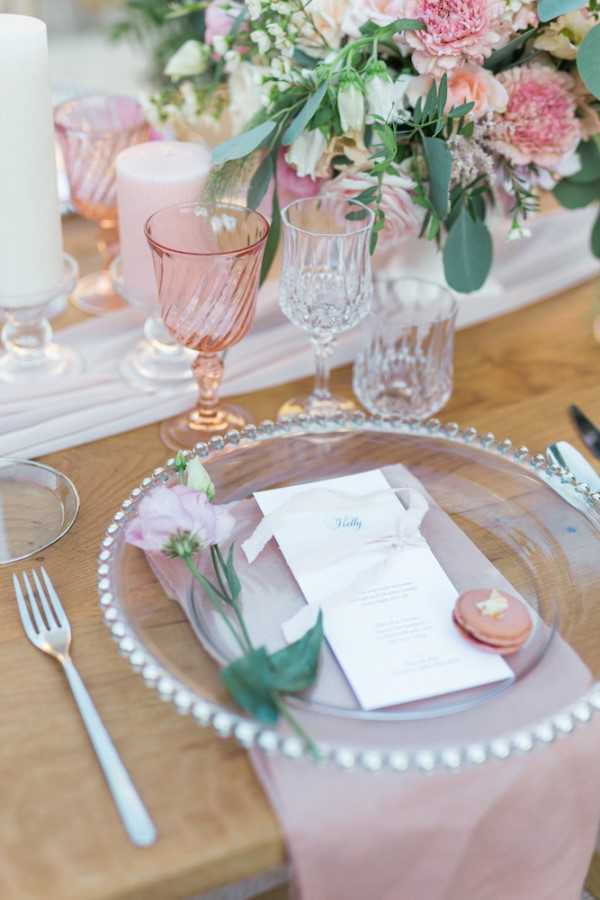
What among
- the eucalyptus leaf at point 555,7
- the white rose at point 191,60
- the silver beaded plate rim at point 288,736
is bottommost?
the silver beaded plate rim at point 288,736

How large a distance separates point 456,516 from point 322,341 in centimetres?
23

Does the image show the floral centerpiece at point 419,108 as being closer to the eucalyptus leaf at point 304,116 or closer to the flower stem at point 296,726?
the eucalyptus leaf at point 304,116

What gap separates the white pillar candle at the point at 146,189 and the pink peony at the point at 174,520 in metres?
0.35

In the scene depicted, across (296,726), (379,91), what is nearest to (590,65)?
(379,91)

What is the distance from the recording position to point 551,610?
0.76 meters

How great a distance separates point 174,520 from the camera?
29.4 inches

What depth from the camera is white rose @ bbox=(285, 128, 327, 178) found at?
3.12 feet

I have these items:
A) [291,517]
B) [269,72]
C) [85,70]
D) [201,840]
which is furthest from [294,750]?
[85,70]

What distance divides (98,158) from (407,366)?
412 mm

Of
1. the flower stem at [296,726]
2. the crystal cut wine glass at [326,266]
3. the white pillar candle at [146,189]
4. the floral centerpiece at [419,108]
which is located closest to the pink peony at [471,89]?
the floral centerpiece at [419,108]

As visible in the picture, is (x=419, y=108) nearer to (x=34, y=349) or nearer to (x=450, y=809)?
(x=34, y=349)

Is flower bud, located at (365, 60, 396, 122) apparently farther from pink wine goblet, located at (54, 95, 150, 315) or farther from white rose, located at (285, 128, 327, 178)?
pink wine goblet, located at (54, 95, 150, 315)

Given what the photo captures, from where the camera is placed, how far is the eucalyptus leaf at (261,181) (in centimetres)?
100

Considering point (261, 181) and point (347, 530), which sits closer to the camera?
point (347, 530)
